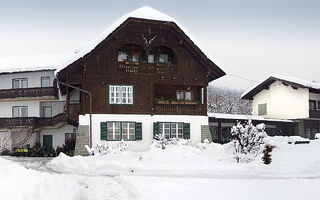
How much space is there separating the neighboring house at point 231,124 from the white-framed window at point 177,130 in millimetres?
4543

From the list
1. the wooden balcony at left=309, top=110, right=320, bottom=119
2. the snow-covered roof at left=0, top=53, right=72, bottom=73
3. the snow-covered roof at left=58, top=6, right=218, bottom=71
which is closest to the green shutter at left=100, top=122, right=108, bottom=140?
the snow-covered roof at left=58, top=6, right=218, bottom=71

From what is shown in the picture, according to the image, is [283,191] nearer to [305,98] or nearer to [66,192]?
[66,192]

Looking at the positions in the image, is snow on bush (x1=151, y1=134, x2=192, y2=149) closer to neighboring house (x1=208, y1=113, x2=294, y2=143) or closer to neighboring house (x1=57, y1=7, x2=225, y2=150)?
neighboring house (x1=57, y1=7, x2=225, y2=150)

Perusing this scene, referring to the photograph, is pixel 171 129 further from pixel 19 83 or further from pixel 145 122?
pixel 19 83

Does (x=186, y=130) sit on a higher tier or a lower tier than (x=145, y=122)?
lower

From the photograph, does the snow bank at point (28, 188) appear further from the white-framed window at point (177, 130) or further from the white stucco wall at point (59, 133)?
the white stucco wall at point (59, 133)

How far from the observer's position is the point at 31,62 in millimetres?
38000

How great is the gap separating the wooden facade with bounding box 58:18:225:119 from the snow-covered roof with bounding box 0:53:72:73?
27.5 ft

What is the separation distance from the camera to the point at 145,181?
13609 millimetres

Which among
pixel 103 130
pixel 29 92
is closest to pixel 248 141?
pixel 103 130

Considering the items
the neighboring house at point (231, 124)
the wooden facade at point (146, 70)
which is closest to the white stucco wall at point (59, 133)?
the wooden facade at point (146, 70)

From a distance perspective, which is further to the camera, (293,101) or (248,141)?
(293,101)

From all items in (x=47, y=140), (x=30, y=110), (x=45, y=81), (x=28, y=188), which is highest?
(x=45, y=81)

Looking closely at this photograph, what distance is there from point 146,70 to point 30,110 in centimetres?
1483
